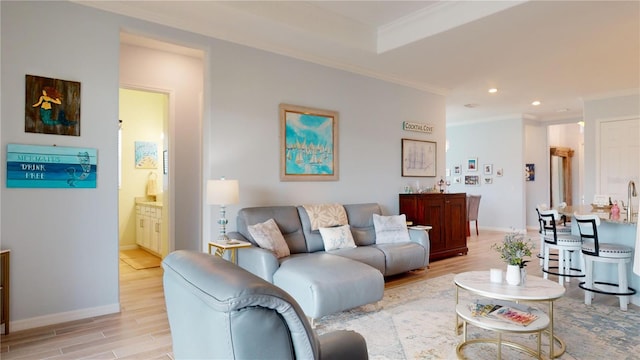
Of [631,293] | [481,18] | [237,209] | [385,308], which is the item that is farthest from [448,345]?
[481,18]

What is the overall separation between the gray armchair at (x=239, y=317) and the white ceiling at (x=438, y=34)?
3259 millimetres

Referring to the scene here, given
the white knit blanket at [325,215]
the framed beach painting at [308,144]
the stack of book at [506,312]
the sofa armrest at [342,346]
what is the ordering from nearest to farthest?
the sofa armrest at [342,346], the stack of book at [506,312], the white knit blanket at [325,215], the framed beach painting at [308,144]

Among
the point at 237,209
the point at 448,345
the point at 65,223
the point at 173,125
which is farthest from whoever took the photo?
the point at 173,125

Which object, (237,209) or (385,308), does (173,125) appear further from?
(385,308)

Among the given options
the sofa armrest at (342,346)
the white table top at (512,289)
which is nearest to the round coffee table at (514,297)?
the white table top at (512,289)

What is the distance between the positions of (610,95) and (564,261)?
13.9ft

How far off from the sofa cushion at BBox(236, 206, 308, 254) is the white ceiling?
1889 millimetres

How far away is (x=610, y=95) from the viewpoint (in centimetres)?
680

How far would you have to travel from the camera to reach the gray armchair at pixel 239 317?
95 centimetres

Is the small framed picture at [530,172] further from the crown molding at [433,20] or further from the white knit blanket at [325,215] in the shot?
the white knit blanket at [325,215]

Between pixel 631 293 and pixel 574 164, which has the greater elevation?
pixel 574 164

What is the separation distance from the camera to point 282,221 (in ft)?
13.5

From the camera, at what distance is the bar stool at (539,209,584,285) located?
13.9 feet

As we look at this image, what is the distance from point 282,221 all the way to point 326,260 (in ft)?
2.68
